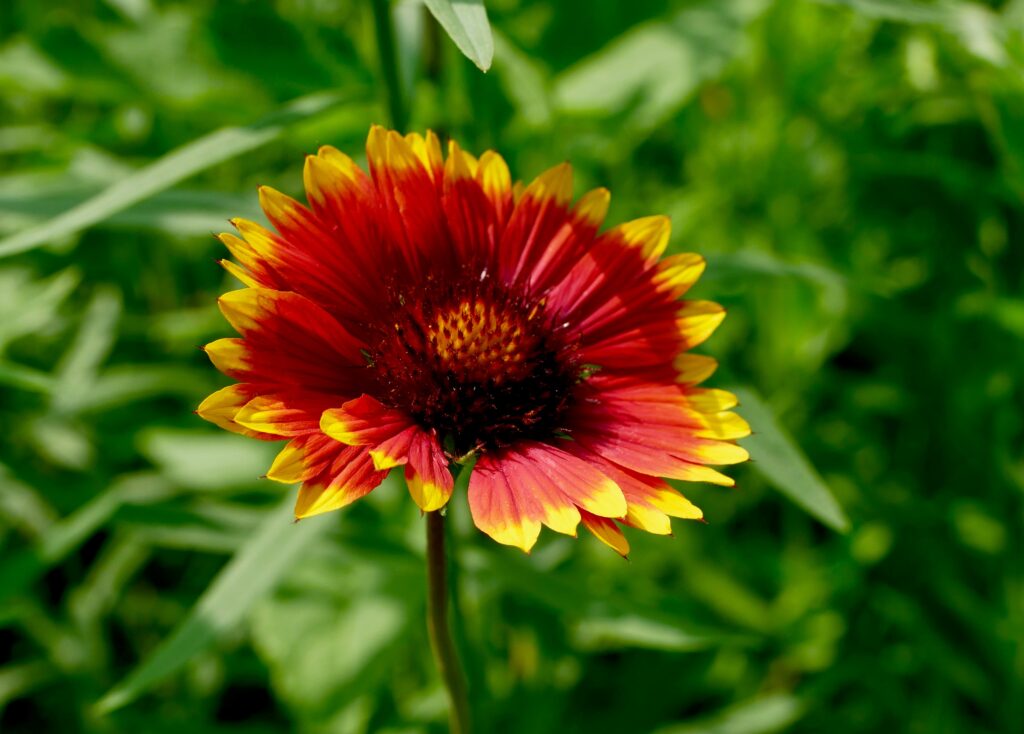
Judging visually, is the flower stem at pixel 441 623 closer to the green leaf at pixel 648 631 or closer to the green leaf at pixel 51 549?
the green leaf at pixel 648 631

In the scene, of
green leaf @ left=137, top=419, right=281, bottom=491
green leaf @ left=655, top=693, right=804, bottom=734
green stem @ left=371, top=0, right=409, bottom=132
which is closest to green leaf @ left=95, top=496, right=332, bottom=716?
green leaf @ left=137, top=419, right=281, bottom=491

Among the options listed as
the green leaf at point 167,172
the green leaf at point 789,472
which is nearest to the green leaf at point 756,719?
the green leaf at point 789,472

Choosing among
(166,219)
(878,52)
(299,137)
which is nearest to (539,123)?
(299,137)

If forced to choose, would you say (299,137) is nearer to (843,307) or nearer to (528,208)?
(528,208)

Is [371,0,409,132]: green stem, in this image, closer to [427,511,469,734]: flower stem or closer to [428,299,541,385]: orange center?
[428,299,541,385]: orange center

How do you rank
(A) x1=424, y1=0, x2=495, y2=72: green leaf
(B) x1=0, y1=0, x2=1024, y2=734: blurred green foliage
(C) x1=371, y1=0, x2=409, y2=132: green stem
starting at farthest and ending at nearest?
(B) x1=0, y1=0, x2=1024, y2=734: blurred green foliage < (C) x1=371, y1=0, x2=409, y2=132: green stem < (A) x1=424, y1=0, x2=495, y2=72: green leaf

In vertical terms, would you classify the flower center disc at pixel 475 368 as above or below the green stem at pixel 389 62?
below
